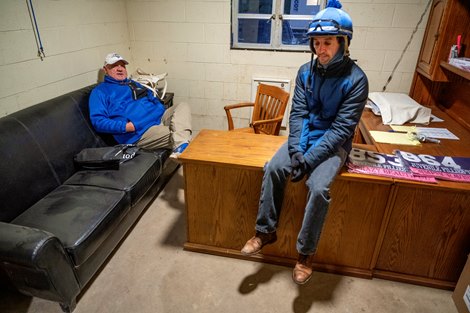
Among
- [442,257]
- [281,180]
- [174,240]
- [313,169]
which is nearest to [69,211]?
[174,240]

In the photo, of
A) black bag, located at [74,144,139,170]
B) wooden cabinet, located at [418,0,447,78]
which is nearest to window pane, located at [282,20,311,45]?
wooden cabinet, located at [418,0,447,78]

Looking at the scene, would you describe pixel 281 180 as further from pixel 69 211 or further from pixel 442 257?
pixel 69 211

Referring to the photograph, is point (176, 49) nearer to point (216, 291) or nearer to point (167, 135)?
point (167, 135)

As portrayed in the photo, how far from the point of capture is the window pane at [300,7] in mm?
3004

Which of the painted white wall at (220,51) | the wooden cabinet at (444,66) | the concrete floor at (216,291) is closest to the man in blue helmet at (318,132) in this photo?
the concrete floor at (216,291)

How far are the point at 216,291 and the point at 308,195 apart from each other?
78 centimetres

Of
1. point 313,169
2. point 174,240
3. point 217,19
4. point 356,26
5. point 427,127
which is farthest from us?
point 217,19

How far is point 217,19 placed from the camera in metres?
3.12

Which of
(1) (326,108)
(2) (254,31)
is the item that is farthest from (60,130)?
(2) (254,31)

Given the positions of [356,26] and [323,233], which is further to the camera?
[356,26]

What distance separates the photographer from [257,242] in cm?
173

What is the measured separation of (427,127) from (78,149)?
8.62 ft

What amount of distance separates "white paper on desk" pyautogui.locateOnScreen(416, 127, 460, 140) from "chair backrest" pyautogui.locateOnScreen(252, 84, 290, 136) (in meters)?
1.04

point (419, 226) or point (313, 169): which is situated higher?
point (313, 169)
